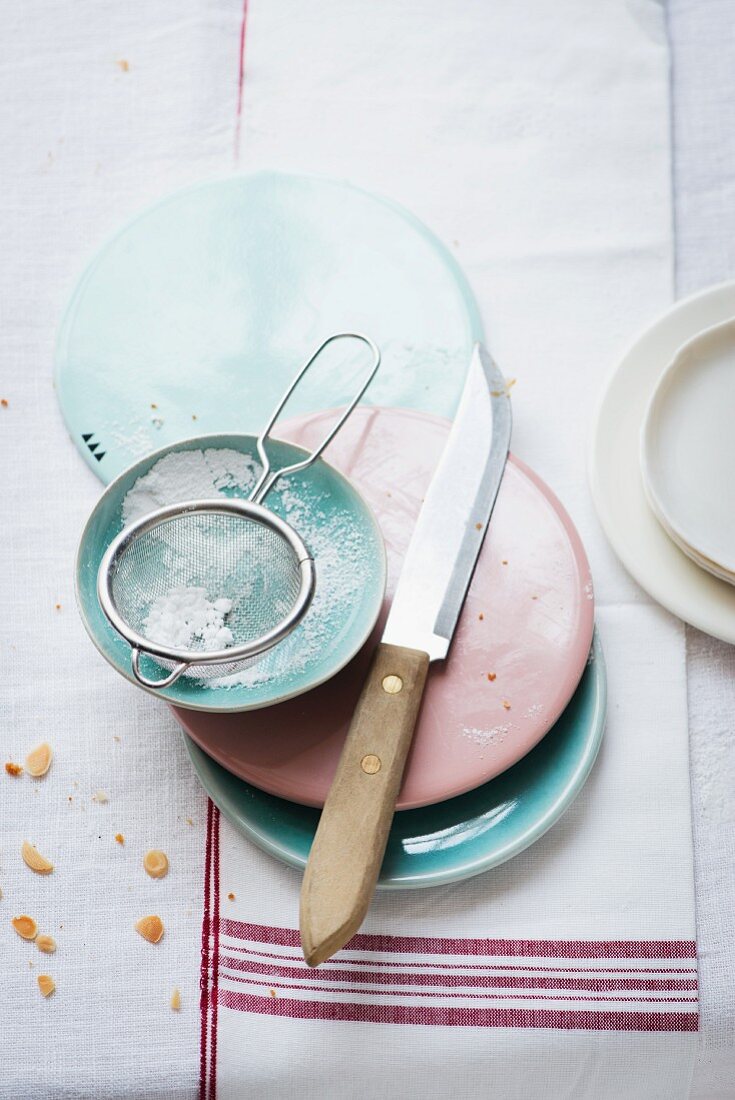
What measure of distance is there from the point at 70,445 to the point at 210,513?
7.2 inches

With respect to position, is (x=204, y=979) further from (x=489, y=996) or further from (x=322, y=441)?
(x=322, y=441)

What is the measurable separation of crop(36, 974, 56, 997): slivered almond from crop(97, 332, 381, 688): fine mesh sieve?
0.20 m

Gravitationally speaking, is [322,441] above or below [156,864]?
above

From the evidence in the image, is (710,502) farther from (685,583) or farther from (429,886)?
(429,886)

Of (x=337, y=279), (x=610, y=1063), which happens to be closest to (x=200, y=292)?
(x=337, y=279)

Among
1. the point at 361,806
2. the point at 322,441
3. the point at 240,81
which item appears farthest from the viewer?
the point at 240,81

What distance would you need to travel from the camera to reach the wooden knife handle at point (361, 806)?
53 centimetres

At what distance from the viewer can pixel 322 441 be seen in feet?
2.21

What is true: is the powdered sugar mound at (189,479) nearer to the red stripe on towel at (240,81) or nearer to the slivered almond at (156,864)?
the slivered almond at (156,864)

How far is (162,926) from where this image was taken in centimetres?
Result: 60

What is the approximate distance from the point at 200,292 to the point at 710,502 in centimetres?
42

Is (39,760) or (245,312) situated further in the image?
(245,312)

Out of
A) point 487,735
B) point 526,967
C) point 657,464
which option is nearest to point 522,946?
point 526,967

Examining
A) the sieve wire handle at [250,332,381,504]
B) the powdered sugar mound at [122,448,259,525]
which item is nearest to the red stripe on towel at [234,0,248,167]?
the sieve wire handle at [250,332,381,504]
